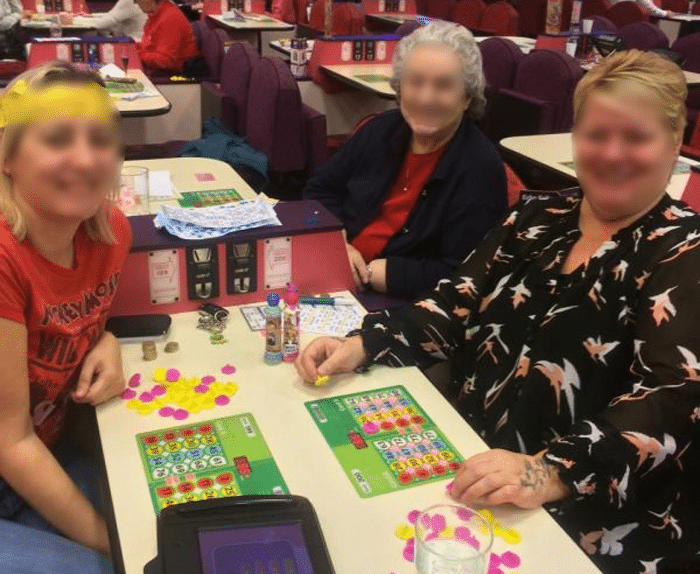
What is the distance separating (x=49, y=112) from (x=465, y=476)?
98 cm

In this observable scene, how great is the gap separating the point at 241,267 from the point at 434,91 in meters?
0.84

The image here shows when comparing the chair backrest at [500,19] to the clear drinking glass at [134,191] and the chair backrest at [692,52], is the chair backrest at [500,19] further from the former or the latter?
the clear drinking glass at [134,191]

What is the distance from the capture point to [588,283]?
1.48 meters

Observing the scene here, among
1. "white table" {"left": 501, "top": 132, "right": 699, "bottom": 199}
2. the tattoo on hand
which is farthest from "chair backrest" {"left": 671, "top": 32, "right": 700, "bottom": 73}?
the tattoo on hand

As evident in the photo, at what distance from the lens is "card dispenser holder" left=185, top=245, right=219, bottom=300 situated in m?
1.86

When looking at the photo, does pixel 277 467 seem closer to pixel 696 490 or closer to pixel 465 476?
pixel 465 476

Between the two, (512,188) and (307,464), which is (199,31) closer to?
(512,188)

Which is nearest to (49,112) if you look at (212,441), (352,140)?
(212,441)

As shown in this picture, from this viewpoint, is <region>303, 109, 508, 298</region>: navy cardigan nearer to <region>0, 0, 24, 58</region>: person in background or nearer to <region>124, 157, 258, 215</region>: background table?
<region>124, 157, 258, 215</region>: background table

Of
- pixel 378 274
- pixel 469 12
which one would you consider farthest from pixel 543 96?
pixel 469 12

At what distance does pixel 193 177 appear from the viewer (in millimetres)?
2705

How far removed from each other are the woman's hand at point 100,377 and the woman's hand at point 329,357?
1.20 ft

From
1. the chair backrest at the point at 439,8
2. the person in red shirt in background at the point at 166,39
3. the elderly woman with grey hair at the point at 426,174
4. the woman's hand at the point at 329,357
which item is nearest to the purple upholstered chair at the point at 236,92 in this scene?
the person in red shirt in background at the point at 166,39

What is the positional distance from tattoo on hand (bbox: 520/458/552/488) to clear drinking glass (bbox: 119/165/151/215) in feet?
5.23
